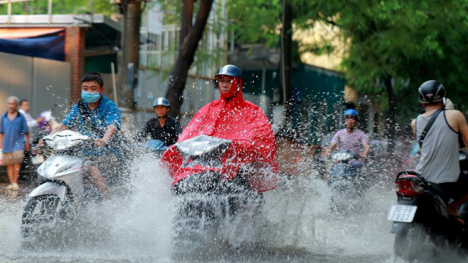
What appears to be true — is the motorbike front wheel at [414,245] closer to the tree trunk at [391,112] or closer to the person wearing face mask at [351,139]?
the person wearing face mask at [351,139]

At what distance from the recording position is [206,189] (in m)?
5.89

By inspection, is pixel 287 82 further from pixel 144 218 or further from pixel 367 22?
pixel 144 218

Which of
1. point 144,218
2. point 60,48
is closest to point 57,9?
point 60,48

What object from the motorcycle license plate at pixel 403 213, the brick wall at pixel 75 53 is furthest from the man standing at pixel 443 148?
the brick wall at pixel 75 53

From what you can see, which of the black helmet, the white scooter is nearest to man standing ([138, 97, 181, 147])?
the white scooter

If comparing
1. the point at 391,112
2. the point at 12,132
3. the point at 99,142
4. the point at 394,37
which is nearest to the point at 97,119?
the point at 99,142

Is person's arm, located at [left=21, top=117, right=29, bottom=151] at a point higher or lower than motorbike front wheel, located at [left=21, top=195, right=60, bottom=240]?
higher

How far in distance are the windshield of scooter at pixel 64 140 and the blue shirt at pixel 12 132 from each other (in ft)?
23.3

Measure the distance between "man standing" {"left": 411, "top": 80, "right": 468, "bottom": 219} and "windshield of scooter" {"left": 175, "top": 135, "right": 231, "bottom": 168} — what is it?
68.4 inches

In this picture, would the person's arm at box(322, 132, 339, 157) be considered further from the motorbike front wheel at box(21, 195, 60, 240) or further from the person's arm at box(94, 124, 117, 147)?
the motorbike front wheel at box(21, 195, 60, 240)

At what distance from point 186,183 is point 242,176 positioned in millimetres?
528

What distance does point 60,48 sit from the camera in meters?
19.8

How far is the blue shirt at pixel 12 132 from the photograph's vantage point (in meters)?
13.2

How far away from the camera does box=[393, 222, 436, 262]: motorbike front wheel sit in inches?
234
